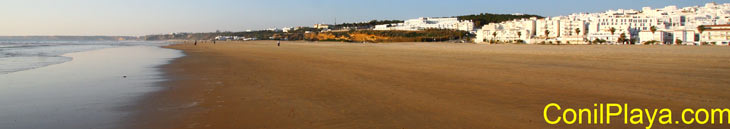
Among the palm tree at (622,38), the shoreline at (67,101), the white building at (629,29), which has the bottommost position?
the shoreline at (67,101)

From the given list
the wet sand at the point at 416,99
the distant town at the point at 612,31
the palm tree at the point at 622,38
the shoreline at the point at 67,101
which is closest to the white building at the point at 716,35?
the distant town at the point at 612,31

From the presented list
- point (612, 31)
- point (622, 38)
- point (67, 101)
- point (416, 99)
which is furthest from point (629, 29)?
point (67, 101)

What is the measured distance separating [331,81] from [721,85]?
21.7ft

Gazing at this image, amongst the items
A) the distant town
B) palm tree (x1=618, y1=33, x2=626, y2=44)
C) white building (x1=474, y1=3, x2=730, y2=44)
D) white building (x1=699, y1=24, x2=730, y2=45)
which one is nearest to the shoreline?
the distant town

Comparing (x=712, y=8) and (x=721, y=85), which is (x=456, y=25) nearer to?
(x=712, y=8)

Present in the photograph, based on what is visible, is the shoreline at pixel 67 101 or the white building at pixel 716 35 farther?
the white building at pixel 716 35

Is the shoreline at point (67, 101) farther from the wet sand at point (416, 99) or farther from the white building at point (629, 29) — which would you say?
the white building at point (629, 29)

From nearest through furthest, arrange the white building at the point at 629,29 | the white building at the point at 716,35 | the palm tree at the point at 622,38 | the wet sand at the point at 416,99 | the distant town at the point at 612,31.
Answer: the wet sand at the point at 416,99
the white building at the point at 716,35
the distant town at the point at 612,31
the white building at the point at 629,29
the palm tree at the point at 622,38

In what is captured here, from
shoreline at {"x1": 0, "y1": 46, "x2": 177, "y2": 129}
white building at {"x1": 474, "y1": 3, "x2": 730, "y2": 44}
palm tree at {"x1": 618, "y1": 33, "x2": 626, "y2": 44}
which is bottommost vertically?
shoreline at {"x1": 0, "y1": 46, "x2": 177, "y2": 129}

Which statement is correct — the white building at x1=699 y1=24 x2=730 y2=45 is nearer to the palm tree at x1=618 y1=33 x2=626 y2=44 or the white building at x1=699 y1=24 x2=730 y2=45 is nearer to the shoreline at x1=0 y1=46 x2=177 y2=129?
the palm tree at x1=618 y1=33 x2=626 y2=44

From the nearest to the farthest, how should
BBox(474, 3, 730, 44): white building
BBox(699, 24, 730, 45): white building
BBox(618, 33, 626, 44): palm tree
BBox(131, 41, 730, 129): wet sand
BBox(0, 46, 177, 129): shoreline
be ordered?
1. BBox(131, 41, 730, 129): wet sand
2. BBox(0, 46, 177, 129): shoreline
3. BBox(699, 24, 730, 45): white building
4. BBox(474, 3, 730, 44): white building
5. BBox(618, 33, 626, 44): palm tree

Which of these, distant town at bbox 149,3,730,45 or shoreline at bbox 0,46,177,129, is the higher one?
distant town at bbox 149,3,730,45

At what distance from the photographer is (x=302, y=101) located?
655 cm

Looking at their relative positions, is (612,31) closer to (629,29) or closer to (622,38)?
(629,29)
